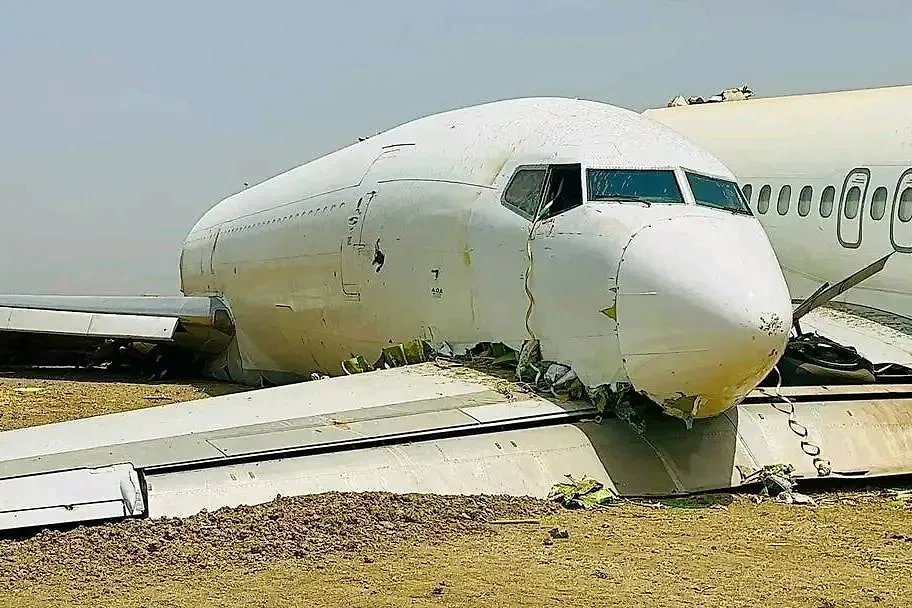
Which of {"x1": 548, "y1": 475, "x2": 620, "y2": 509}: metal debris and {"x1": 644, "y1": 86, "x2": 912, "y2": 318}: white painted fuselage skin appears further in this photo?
{"x1": 644, "y1": 86, "x2": 912, "y2": 318}: white painted fuselage skin

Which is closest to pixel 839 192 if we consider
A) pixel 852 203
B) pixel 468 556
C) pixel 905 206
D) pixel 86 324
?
pixel 852 203

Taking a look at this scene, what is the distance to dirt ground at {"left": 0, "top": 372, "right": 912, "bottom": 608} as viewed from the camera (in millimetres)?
6680

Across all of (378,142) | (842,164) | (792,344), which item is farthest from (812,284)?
(378,142)

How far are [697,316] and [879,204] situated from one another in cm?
658

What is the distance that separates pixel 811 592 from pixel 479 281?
5237mm

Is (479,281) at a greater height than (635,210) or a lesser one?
lesser

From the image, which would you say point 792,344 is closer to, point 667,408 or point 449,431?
point 667,408

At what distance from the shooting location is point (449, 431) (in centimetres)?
944

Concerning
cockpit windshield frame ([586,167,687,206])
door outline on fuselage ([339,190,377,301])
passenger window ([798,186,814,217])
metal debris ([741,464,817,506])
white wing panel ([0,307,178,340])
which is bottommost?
white wing panel ([0,307,178,340])

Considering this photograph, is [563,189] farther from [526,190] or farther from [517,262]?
[517,262]

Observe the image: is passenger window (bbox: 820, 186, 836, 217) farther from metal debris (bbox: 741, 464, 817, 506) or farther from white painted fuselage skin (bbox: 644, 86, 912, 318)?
metal debris (bbox: 741, 464, 817, 506)

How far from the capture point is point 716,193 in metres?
10.8

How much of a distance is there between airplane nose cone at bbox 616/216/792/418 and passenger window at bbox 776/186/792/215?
694 centimetres

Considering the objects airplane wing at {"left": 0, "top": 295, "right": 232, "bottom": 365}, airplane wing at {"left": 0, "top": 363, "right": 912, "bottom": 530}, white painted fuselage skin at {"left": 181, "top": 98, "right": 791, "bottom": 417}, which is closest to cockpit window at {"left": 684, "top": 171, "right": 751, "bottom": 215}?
white painted fuselage skin at {"left": 181, "top": 98, "right": 791, "bottom": 417}
